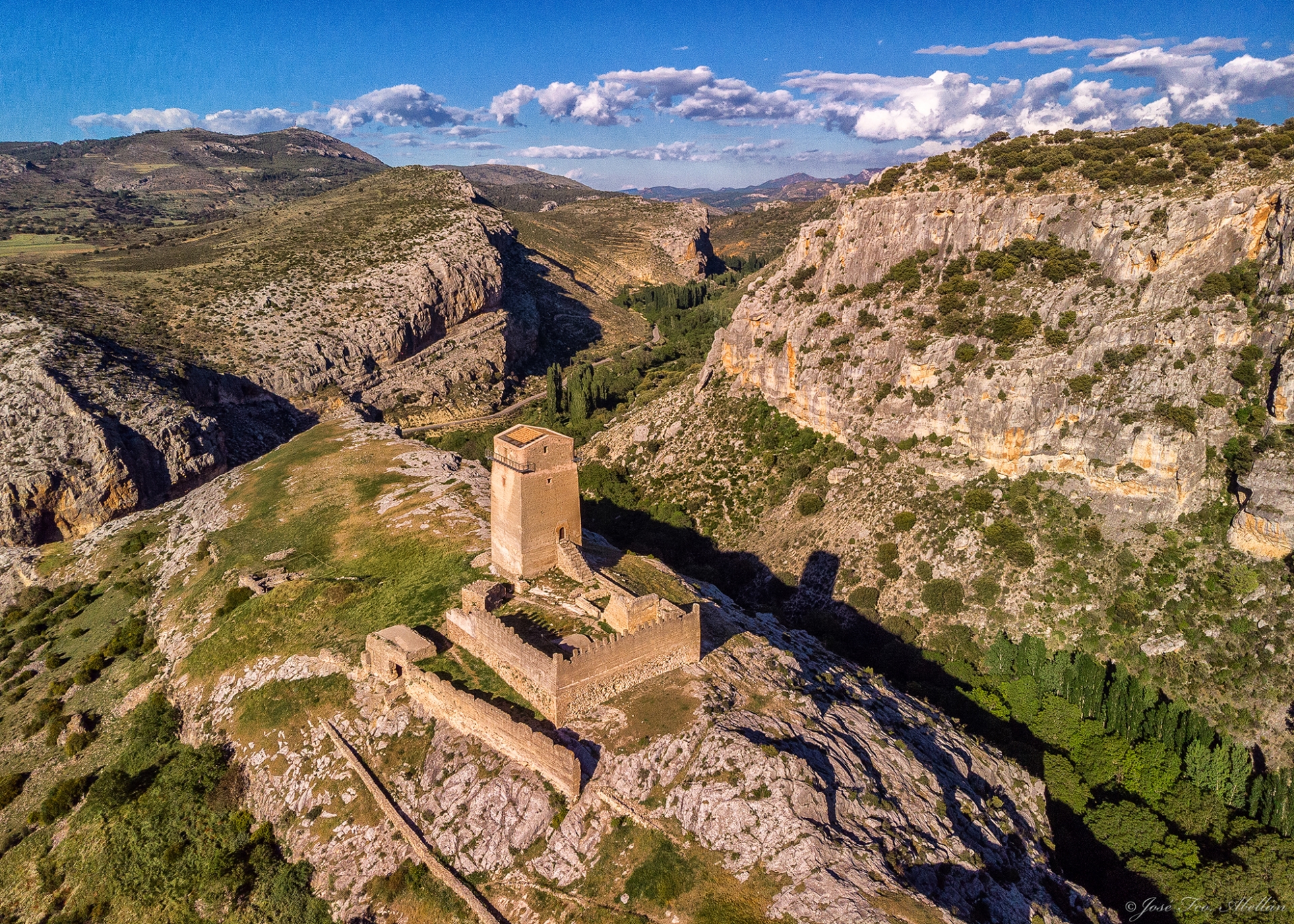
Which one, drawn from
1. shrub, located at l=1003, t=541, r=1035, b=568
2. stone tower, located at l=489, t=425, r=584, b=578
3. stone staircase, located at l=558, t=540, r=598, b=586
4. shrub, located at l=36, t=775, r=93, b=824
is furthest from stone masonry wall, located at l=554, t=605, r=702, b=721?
shrub, located at l=1003, t=541, r=1035, b=568

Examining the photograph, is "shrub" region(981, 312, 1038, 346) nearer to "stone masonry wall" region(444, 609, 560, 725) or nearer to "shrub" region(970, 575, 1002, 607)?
"shrub" region(970, 575, 1002, 607)

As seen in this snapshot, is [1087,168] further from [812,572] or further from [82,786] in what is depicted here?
[82,786]

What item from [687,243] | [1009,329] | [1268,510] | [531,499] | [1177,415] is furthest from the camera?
[687,243]

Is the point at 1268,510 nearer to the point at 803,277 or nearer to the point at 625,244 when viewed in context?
the point at 803,277

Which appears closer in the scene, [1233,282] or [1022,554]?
[1233,282]

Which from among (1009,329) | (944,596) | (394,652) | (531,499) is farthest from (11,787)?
(1009,329)

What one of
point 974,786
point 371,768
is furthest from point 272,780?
point 974,786
